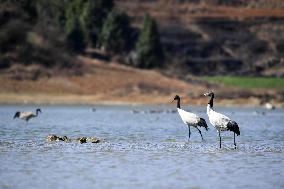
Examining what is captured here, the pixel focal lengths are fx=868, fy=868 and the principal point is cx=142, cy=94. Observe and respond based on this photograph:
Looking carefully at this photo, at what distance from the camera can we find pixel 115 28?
86000 mm

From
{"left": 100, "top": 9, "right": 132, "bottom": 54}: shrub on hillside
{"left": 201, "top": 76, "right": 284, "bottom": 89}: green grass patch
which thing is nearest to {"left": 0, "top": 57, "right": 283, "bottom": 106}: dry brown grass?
{"left": 201, "top": 76, "right": 284, "bottom": 89}: green grass patch

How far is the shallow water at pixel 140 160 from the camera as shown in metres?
18.0

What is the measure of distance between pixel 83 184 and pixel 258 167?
16.9 feet

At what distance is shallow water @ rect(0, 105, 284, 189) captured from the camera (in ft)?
59.2

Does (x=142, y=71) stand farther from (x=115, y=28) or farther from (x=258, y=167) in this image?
(x=258, y=167)

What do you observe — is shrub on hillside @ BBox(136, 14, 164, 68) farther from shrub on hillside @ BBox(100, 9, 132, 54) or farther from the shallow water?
the shallow water

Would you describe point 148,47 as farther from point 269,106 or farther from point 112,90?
point 269,106

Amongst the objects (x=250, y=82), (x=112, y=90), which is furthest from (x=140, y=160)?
(x=250, y=82)

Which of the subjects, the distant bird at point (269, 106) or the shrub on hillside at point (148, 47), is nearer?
the distant bird at point (269, 106)

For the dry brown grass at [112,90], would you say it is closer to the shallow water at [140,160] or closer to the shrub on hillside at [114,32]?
the shrub on hillside at [114,32]

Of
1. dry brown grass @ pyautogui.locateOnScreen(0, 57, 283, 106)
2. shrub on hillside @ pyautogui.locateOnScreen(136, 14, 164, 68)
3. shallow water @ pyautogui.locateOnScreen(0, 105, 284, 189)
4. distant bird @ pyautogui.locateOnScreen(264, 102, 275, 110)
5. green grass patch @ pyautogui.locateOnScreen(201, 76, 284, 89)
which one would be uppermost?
shrub on hillside @ pyautogui.locateOnScreen(136, 14, 164, 68)

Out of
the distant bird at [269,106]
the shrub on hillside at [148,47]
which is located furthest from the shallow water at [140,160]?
the shrub on hillside at [148,47]

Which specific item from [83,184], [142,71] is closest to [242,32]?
[142,71]

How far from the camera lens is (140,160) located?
864 inches
